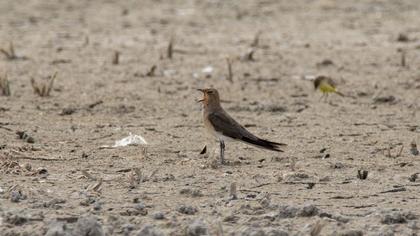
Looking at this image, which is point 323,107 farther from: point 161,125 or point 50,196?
point 50,196

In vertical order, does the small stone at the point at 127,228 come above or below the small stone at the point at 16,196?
below

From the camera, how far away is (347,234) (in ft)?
21.0

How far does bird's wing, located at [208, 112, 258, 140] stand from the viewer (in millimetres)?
8328

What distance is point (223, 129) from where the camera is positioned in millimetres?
8406

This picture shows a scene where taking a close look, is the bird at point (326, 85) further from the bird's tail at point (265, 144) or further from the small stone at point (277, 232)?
the small stone at point (277, 232)

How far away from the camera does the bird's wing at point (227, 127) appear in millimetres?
8328

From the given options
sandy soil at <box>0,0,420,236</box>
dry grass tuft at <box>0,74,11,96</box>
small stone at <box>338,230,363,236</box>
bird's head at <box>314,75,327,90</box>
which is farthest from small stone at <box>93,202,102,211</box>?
bird's head at <box>314,75,327,90</box>

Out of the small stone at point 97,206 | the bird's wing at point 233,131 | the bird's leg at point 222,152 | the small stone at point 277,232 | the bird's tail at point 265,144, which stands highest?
the bird's wing at point 233,131

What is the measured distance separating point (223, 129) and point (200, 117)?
188cm

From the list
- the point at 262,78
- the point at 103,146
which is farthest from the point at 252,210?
the point at 262,78

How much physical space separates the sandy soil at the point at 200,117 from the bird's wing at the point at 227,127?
22cm

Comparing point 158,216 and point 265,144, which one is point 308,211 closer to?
point 158,216

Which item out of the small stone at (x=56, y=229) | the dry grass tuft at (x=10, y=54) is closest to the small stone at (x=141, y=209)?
the small stone at (x=56, y=229)

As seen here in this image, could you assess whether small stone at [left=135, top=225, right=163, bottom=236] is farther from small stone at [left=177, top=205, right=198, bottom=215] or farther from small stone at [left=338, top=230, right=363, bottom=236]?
small stone at [left=338, top=230, right=363, bottom=236]
